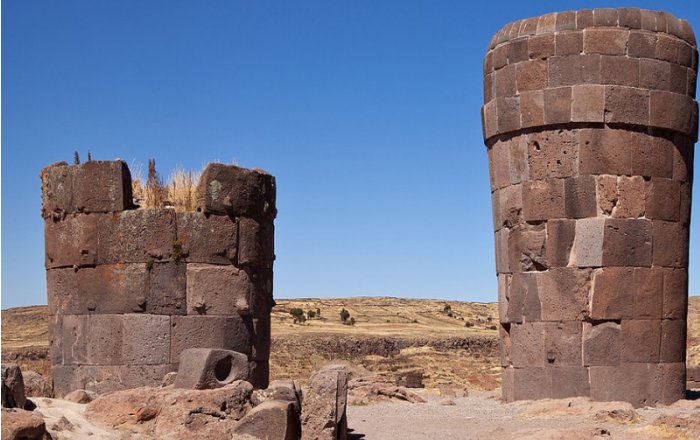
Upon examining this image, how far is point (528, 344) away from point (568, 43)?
4.32m

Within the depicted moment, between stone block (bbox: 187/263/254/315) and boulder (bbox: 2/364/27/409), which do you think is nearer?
boulder (bbox: 2/364/27/409)

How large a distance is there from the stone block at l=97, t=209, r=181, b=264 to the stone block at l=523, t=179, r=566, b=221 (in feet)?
16.5

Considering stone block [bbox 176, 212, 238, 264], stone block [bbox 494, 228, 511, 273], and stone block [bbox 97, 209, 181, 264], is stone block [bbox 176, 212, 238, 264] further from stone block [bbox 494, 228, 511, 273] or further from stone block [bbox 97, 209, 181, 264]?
stone block [bbox 494, 228, 511, 273]

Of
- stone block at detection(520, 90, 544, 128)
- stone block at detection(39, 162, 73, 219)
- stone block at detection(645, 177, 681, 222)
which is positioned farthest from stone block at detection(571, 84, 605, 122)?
stone block at detection(39, 162, 73, 219)

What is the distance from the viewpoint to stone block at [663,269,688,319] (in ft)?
45.5

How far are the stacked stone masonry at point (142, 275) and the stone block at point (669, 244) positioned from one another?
558 centimetres

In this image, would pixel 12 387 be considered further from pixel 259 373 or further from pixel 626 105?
pixel 626 105

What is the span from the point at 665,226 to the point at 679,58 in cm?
246

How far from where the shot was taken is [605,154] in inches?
543

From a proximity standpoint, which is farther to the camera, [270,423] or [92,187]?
[92,187]

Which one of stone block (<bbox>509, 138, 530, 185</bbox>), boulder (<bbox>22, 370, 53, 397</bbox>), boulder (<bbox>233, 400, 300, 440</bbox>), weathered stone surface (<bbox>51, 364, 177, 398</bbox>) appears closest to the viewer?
boulder (<bbox>233, 400, 300, 440</bbox>)

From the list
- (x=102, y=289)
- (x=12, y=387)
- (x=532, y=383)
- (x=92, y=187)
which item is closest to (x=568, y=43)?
(x=532, y=383)

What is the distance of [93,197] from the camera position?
42.8 ft

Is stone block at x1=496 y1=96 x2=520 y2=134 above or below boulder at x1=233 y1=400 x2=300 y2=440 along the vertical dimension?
above
